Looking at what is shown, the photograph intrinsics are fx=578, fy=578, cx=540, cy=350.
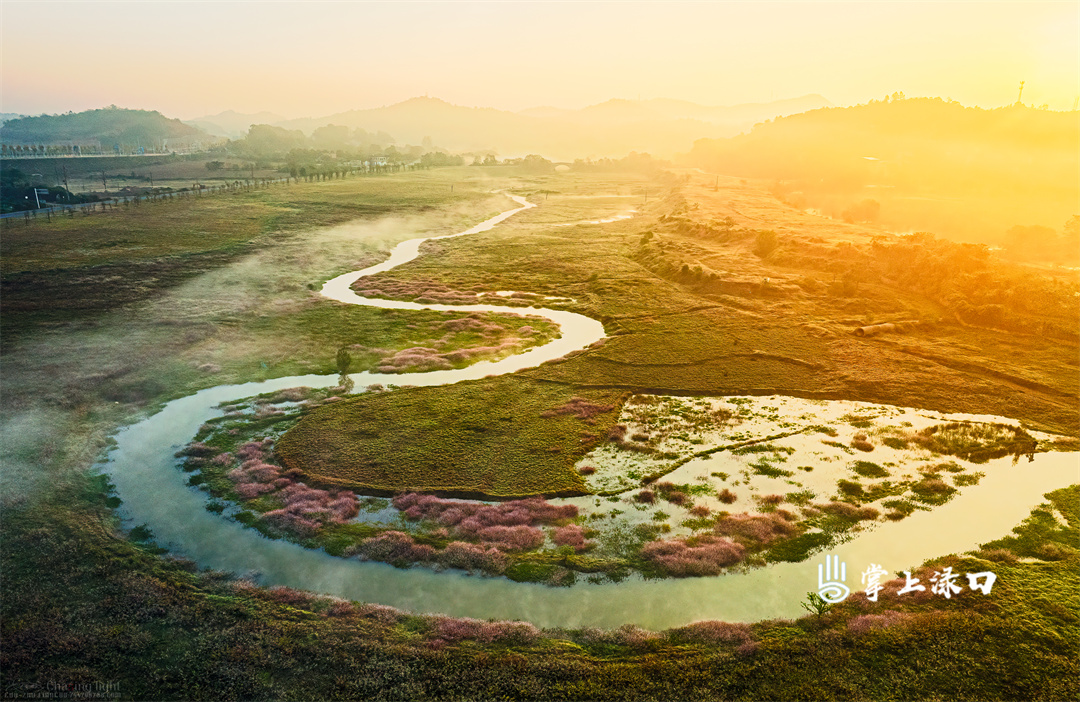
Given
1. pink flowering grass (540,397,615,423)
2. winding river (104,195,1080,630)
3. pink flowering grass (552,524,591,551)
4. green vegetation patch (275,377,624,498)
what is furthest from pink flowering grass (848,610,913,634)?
pink flowering grass (540,397,615,423)

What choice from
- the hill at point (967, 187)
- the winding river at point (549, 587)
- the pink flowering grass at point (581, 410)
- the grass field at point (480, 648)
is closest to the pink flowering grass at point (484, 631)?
the grass field at point (480, 648)

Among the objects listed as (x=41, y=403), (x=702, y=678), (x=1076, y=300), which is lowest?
(x=702, y=678)

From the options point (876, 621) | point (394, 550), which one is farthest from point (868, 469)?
point (394, 550)

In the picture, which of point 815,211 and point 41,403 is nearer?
point 41,403

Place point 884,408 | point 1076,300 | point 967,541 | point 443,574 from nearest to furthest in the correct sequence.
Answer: point 443,574, point 967,541, point 884,408, point 1076,300

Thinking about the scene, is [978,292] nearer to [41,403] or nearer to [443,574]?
[443,574]

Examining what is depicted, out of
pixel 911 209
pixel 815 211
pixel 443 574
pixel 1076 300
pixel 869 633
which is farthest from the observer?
pixel 815 211

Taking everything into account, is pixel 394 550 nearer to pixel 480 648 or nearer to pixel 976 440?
pixel 480 648

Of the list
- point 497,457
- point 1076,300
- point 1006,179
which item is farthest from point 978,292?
point 1006,179
